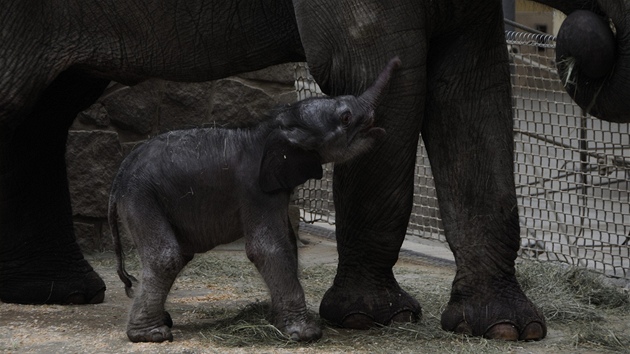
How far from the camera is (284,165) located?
5207mm

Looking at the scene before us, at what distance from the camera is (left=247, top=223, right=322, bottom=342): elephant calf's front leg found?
517 centimetres

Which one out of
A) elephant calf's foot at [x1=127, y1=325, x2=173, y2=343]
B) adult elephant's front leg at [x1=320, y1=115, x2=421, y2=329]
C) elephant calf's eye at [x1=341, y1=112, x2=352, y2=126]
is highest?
elephant calf's eye at [x1=341, y1=112, x2=352, y2=126]

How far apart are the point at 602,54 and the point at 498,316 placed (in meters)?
1.23

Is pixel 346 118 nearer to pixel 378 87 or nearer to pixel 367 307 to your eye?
pixel 378 87

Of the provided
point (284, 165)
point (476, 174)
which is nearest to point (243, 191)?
point (284, 165)

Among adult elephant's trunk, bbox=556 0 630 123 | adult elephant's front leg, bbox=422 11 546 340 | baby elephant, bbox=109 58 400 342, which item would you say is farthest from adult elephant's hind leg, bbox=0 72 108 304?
adult elephant's trunk, bbox=556 0 630 123

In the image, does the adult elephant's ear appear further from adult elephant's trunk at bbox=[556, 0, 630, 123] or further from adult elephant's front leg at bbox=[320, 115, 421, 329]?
adult elephant's trunk at bbox=[556, 0, 630, 123]

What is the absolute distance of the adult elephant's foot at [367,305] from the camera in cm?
554

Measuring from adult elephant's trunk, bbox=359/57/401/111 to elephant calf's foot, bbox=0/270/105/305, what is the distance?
6.53 ft

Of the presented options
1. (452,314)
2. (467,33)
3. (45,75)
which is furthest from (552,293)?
(45,75)

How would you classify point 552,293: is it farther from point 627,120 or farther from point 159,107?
point 159,107

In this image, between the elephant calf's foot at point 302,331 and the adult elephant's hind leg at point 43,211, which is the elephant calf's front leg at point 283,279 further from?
the adult elephant's hind leg at point 43,211

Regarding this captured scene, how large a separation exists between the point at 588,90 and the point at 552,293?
1.72 m

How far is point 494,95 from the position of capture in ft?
18.5
